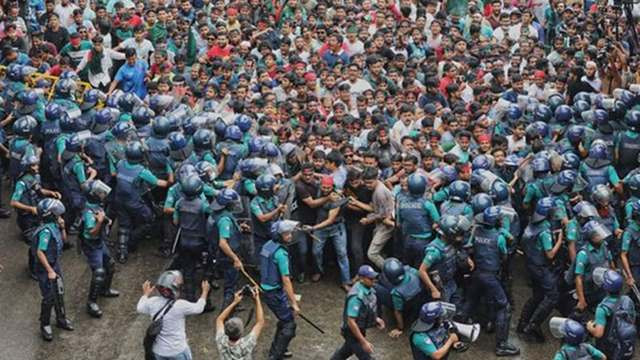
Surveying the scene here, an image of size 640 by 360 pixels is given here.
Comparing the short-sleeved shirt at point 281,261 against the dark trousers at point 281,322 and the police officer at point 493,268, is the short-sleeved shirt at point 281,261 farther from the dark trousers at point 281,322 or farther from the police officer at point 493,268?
the police officer at point 493,268

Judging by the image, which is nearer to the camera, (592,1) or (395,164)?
(395,164)

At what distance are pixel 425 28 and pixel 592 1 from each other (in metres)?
4.37

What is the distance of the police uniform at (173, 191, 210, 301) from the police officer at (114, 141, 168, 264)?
112 cm

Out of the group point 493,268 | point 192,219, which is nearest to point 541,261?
point 493,268

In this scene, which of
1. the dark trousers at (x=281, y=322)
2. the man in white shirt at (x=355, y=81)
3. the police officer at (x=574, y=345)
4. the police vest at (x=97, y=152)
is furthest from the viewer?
the man in white shirt at (x=355, y=81)

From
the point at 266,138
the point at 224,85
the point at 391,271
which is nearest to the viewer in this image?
the point at 391,271

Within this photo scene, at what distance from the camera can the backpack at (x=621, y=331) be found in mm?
11836

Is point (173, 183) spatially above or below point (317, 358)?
above

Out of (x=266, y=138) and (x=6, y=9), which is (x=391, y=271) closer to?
(x=266, y=138)

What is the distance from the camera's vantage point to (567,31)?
2095 centimetres

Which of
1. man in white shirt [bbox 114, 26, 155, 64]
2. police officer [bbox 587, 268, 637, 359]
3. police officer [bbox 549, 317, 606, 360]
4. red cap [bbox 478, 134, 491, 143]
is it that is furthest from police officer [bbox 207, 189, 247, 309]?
man in white shirt [bbox 114, 26, 155, 64]

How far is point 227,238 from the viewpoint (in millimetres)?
13508

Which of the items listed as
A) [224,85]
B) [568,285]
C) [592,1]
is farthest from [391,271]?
[592,1]

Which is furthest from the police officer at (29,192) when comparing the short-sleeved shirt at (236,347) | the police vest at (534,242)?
the police vest at (534,242)
